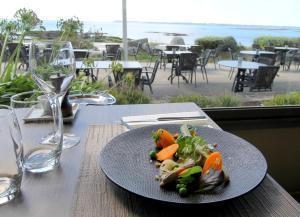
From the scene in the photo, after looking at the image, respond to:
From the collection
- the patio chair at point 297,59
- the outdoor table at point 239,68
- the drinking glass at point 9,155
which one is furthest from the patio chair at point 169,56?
the drinking glass at point 9,155

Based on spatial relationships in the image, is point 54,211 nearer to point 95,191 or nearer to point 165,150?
point 95,191

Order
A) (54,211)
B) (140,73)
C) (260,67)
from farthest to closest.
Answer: (260,67) → (140,73) → (54,211)

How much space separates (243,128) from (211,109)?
287 mm

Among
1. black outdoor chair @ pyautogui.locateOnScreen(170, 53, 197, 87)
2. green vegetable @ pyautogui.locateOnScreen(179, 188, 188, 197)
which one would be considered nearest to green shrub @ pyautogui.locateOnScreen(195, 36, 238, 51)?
black outdoor chair @ pyautogui.locateOnScreen(170, 53, 197, 87)

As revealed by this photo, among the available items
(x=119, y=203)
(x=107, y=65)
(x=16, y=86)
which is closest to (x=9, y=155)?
(x=119, y=203)

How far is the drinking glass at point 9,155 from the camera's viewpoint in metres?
0.64

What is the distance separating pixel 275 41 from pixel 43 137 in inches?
93.7

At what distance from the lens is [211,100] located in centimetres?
228

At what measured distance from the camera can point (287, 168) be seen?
2.27 m

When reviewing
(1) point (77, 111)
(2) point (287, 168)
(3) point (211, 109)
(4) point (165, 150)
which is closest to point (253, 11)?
(3) point (211, 109)

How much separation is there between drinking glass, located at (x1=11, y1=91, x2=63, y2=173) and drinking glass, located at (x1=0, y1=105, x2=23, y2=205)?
0.25ft

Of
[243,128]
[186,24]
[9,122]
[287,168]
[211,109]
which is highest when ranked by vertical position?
[186,24]

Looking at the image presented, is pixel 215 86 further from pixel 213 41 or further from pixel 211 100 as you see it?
pixel 213 41

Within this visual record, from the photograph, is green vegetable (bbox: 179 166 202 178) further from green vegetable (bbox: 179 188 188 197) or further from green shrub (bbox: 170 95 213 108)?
green shrub (bbox: 170 95 213 108)
